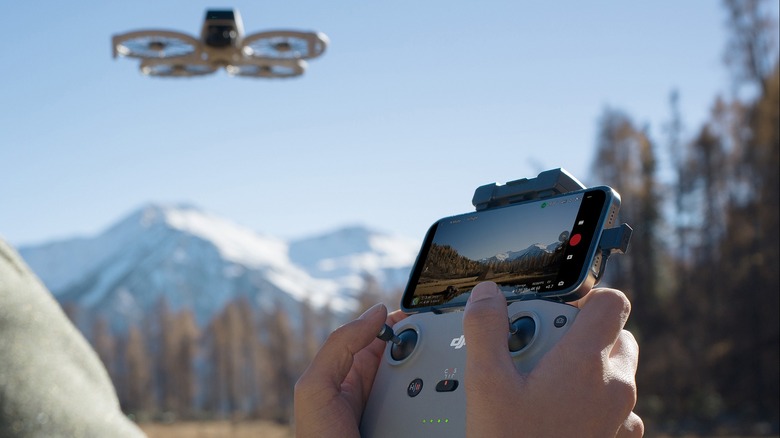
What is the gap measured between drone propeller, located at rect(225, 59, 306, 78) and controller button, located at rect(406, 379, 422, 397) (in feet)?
12.7

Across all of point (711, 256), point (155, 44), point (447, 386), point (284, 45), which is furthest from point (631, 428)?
point (711, 256)

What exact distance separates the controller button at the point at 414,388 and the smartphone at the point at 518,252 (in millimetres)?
102

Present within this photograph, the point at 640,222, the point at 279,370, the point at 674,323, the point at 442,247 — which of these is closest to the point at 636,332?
the point at 674,323

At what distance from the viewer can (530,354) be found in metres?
0.75

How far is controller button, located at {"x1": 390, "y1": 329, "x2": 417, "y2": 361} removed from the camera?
888 mm

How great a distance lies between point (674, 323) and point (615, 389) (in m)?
18.5

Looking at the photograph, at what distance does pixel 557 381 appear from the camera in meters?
0.67

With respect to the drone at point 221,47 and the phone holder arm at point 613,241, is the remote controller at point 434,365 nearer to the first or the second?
the phone holder arm at point 613,241

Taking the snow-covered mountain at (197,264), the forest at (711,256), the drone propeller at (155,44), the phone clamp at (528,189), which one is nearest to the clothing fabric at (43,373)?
the phone clamp at (528,189)

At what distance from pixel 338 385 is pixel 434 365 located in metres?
0.10

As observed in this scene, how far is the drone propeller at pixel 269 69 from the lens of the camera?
4.62 meters

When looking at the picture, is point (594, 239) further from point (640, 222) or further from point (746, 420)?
point (640, 222)

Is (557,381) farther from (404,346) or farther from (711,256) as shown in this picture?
(711,256)

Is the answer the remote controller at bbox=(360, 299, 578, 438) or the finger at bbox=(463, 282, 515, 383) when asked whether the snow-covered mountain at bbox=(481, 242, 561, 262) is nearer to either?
the remote controller at bbox=(360, 299, 578, 438)
